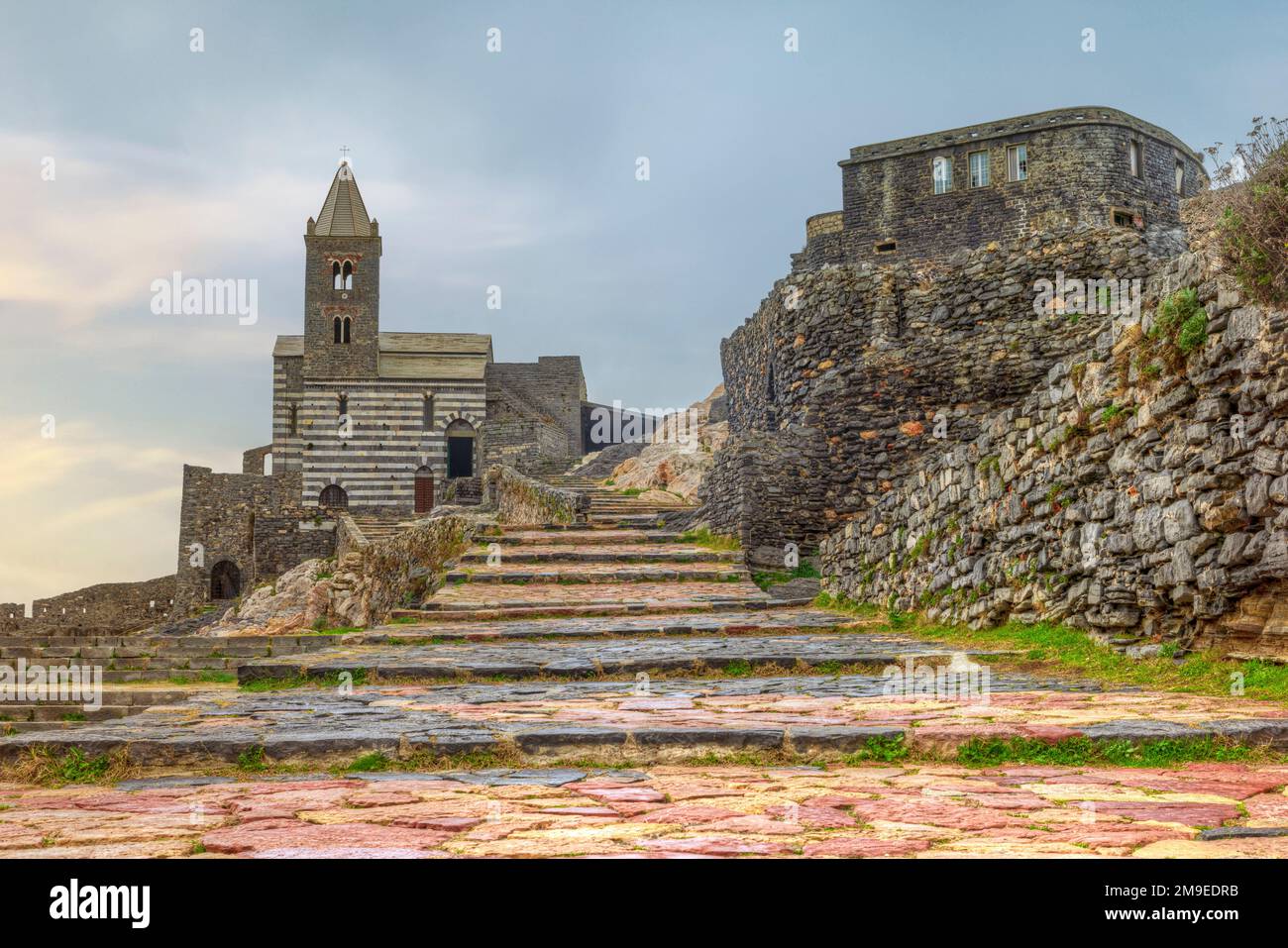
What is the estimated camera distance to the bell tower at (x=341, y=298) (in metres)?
43.5

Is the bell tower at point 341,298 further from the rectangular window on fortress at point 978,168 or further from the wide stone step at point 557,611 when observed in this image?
the wide stone step at point 557,611

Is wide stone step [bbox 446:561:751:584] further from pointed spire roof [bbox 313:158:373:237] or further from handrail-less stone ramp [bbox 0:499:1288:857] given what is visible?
pointed spire roof [bbox 313:158:373:237]

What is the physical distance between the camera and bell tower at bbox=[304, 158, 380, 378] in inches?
1714

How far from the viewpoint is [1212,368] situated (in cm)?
589

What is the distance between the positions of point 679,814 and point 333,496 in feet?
136

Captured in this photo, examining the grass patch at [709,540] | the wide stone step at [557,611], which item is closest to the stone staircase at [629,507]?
the grass patch at [709,540]

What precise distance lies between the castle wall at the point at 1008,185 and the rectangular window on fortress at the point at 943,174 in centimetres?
16

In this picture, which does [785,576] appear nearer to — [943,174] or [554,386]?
[943,174]

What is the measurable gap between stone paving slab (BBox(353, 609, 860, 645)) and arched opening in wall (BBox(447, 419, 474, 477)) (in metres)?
33.3

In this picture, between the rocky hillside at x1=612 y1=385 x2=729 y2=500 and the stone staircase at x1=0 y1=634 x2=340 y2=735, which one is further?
the rocky hillside at x1=612 y1=385 x2=729 y2=500

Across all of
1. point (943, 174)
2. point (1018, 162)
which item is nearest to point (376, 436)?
point (943, 174)

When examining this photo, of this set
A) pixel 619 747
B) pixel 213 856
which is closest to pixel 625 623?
pixel 619 747

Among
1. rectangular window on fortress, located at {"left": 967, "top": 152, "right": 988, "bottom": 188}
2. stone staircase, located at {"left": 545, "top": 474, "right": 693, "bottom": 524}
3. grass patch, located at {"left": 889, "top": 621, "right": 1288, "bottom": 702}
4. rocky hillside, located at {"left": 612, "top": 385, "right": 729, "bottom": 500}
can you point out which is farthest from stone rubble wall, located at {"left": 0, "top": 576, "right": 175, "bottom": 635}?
grass patch, located at {"left": 889, "top": 621, "right": 1288, "bottom": 702}
